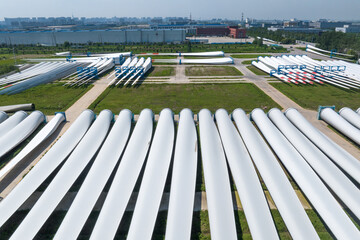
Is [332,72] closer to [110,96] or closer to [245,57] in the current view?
[245,57]

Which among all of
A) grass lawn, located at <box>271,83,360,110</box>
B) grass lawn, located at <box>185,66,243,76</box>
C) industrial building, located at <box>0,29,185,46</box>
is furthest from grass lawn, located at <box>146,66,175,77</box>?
industrial building, located at <box>0,29,185,46</box>

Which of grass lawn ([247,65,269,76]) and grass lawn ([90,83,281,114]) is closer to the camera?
grass lawn ([90,83,281,114])

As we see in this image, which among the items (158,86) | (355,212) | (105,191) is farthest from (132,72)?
(355,212)

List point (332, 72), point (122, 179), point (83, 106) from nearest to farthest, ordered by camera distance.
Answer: point (122, 179), point (83, 106), point (332, 72)

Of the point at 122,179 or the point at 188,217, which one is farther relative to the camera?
the point at 122,179

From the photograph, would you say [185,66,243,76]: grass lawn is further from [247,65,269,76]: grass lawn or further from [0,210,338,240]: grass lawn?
[0,210,338,240]: grass lawn

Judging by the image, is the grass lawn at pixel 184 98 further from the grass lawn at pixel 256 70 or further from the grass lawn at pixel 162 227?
the grass lawn at pixel 162 227
